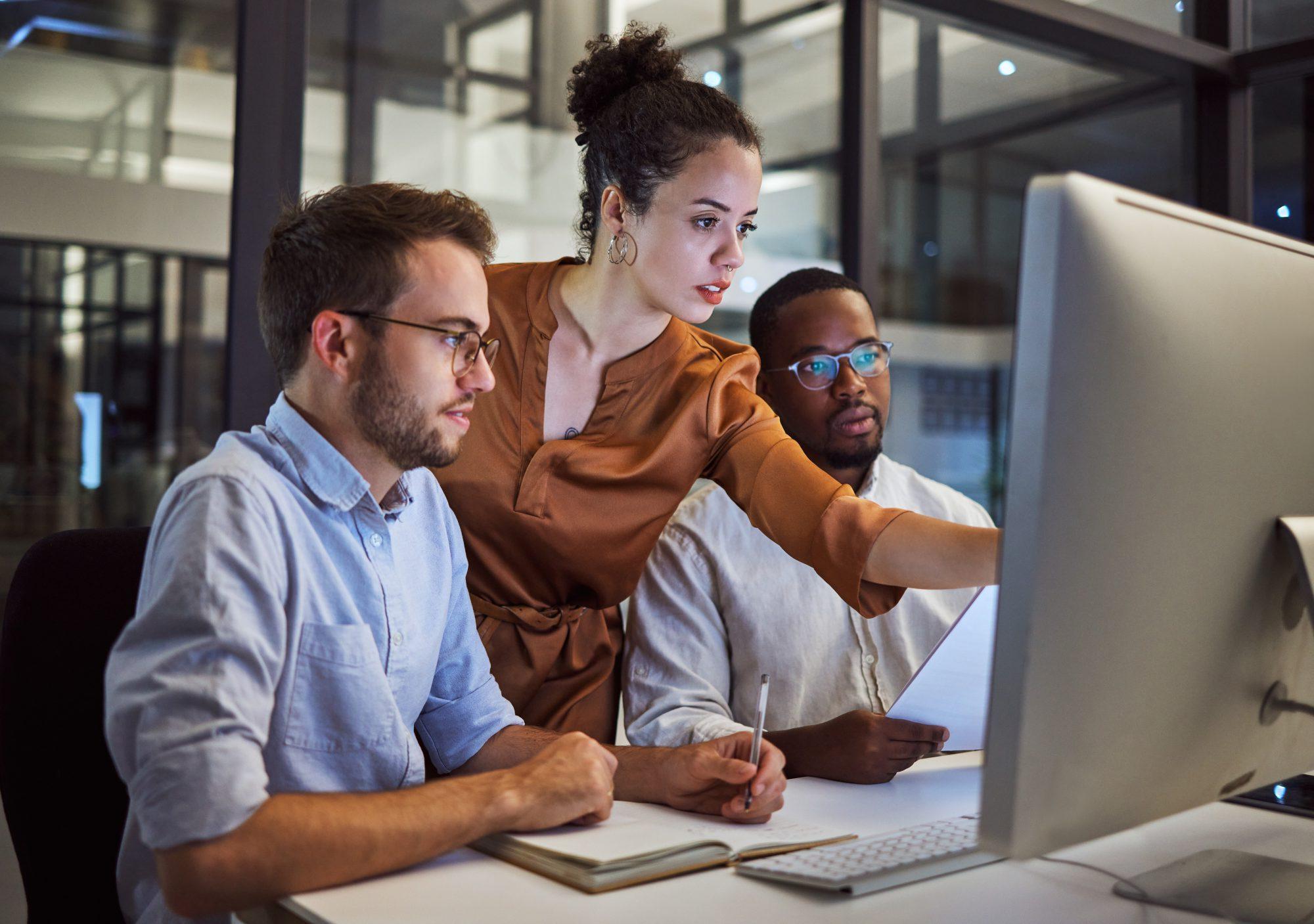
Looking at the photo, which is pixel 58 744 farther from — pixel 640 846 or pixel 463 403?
pixel 640 846

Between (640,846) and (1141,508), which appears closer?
(1141,508)

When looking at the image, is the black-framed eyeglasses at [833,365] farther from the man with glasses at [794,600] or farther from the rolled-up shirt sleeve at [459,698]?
the rolled-up shirt sleeve at [459,698]

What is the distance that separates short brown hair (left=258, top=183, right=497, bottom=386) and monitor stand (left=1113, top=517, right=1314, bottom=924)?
910 millimetres

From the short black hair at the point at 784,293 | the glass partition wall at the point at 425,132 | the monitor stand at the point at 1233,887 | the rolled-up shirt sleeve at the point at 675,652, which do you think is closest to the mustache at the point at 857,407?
the short black hair at the point at 784,293

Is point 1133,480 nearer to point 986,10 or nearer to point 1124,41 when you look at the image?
point 986,10

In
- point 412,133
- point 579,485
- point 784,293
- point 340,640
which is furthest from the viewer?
point 412,133

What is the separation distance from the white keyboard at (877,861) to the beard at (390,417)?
22.0 inches

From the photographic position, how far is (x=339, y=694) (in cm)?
115

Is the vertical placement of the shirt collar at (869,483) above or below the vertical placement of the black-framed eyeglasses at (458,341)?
below

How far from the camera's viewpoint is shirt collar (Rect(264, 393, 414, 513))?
118 centimetres

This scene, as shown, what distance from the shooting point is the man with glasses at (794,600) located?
170 centimetres

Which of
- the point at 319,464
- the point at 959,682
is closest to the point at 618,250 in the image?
the point at 319,464

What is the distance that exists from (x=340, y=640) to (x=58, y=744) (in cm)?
45

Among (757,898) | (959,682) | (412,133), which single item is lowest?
(757,898)
